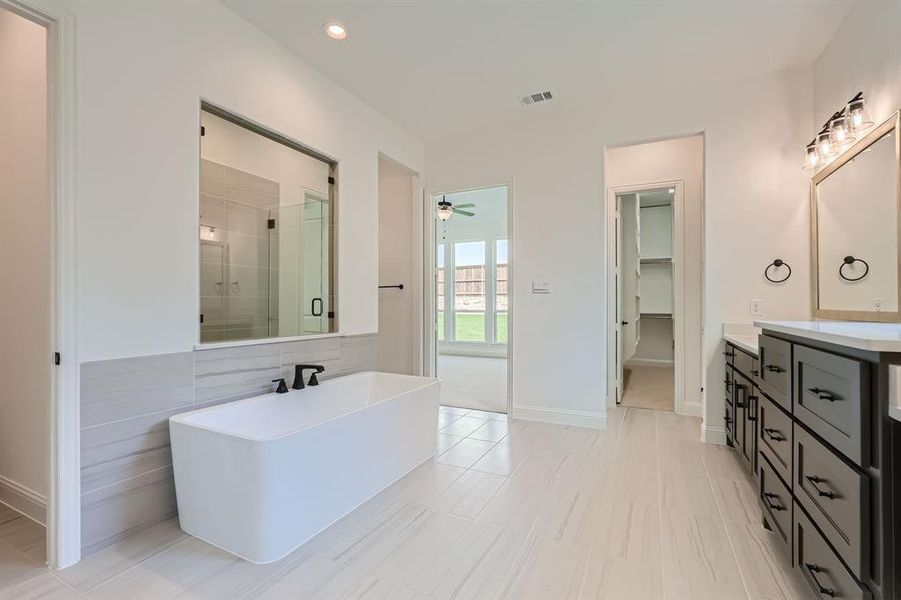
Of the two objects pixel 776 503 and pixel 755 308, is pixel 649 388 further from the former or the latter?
pixel 776 503

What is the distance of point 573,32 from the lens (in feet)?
8.10

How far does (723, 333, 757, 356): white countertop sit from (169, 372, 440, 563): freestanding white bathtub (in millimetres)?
2095

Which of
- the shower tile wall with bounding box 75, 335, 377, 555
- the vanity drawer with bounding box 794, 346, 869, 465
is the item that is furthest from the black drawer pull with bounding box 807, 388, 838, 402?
the shower tile wall with bounding box 75, 335, 377, 555

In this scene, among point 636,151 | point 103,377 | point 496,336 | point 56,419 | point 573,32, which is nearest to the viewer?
point 56,419

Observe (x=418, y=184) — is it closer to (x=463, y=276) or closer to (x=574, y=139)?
(x=574, y=139)

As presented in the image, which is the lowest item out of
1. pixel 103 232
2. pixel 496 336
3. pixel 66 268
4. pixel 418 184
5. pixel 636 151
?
pixel 496 336

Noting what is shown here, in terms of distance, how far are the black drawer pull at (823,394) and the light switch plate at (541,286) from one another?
2362 millimetres

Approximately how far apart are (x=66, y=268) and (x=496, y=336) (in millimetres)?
7167

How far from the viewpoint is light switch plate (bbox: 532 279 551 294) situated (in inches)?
144

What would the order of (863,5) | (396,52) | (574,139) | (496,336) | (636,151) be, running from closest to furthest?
(863,5), (396,52), (574,139), (636,151), (496,336)

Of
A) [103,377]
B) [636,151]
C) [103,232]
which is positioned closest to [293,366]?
[103,377]

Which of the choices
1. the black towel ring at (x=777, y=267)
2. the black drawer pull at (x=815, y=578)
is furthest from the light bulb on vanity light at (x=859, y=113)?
the black drawer pull at (x=815, y=578)

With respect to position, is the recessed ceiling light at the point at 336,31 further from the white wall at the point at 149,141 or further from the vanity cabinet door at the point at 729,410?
the vanity cabinet door at the point at 729,410

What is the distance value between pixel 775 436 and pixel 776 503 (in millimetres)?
275
